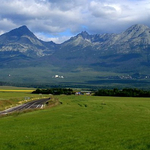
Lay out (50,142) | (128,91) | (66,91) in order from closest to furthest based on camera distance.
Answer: (50,142) → (128,91) → (66,91)

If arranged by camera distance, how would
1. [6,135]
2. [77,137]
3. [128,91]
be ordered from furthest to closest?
[128,91] < [6,135] < [77,137]

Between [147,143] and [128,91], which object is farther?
[128,91]

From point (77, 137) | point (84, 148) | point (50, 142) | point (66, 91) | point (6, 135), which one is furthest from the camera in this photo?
point (66, 91)

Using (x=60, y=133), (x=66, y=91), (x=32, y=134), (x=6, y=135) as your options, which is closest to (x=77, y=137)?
(x=60, y=133)

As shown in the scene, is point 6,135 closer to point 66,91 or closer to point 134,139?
point 134,139

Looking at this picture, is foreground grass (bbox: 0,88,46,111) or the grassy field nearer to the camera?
foreground grass (bbox: 0,88,46,111)

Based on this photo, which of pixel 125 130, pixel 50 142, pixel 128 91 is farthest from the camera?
pixel 128 91

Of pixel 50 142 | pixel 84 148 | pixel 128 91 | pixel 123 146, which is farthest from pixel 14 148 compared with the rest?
pixel 128 91

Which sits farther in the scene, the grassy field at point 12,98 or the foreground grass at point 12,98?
the grassy field at point 12,98

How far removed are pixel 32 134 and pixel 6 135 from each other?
222 cm

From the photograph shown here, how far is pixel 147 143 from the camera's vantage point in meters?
20.0

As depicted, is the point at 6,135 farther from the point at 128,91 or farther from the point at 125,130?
the point at 128,91

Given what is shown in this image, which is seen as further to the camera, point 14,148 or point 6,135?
point 6,135

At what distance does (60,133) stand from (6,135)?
4.66m
